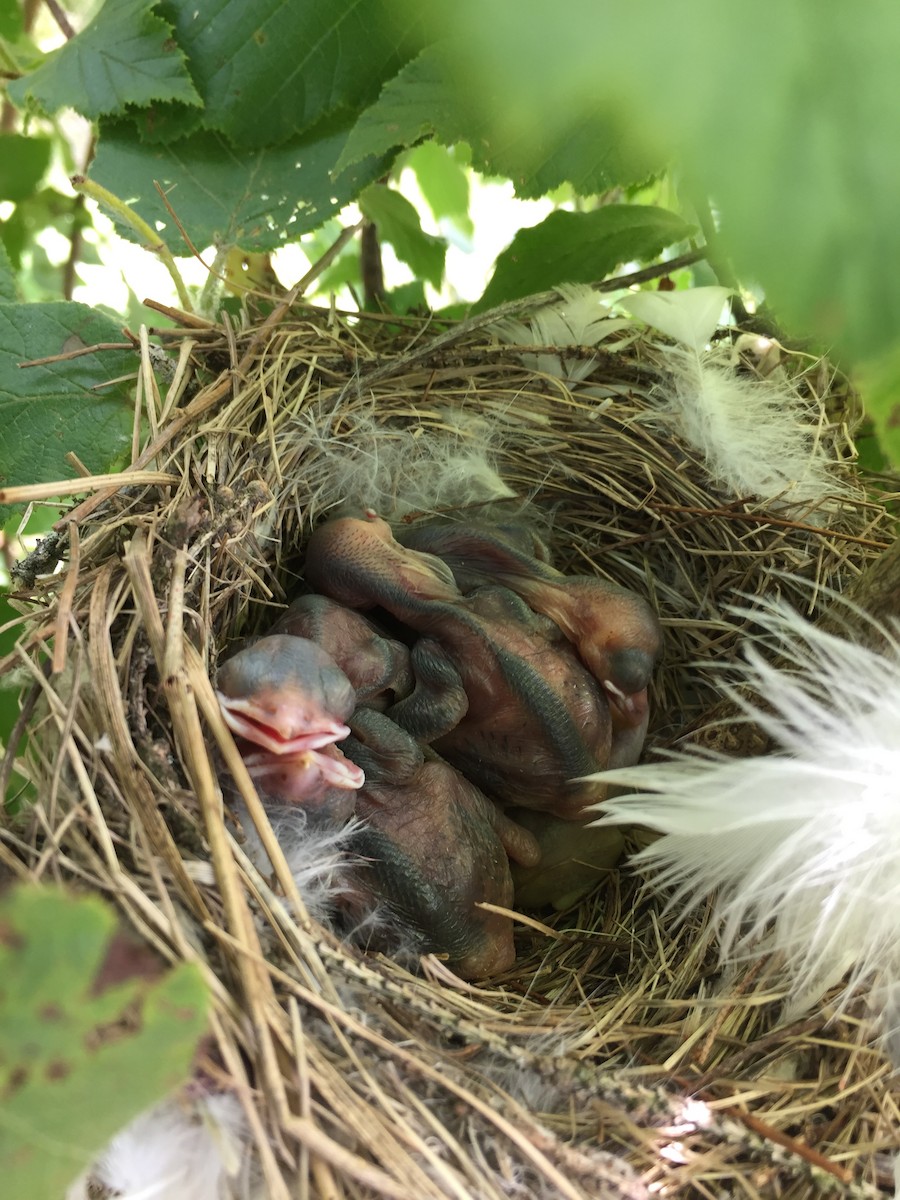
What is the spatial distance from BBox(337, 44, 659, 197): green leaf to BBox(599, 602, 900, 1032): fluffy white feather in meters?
0.42

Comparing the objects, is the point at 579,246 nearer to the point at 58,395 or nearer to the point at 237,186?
the point at 237,186

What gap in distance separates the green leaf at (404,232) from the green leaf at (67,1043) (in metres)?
0.93

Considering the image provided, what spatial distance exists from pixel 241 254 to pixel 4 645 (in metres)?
0.54

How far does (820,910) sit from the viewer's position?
2.17 feet

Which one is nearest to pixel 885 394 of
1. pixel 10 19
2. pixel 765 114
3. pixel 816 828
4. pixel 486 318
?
pixel 765 114

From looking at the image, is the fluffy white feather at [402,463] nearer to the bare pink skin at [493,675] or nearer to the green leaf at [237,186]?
the bare pink skin at [493,675]

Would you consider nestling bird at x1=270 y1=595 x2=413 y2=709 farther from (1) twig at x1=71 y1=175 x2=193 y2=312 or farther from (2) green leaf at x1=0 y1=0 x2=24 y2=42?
(2) green leaf at x1=0 y1=0 x2=24 y2=42

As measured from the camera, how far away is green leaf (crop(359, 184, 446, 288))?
1086 mm

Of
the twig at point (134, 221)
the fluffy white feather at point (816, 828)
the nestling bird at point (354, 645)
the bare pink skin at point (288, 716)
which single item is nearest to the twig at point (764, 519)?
the fluffy white feather at point (816, 828)

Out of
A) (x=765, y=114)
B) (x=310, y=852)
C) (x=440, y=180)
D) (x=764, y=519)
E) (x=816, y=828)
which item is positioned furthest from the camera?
(x=440, y=180)

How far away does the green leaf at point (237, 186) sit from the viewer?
3.04 feet

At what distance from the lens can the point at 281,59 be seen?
0.82 m

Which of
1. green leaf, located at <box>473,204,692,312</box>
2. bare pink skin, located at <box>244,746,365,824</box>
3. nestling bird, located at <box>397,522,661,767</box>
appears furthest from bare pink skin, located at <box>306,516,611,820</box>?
green leaf, located at <box>473,204,692,312</box>

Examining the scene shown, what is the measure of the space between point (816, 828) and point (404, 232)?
886 mm
